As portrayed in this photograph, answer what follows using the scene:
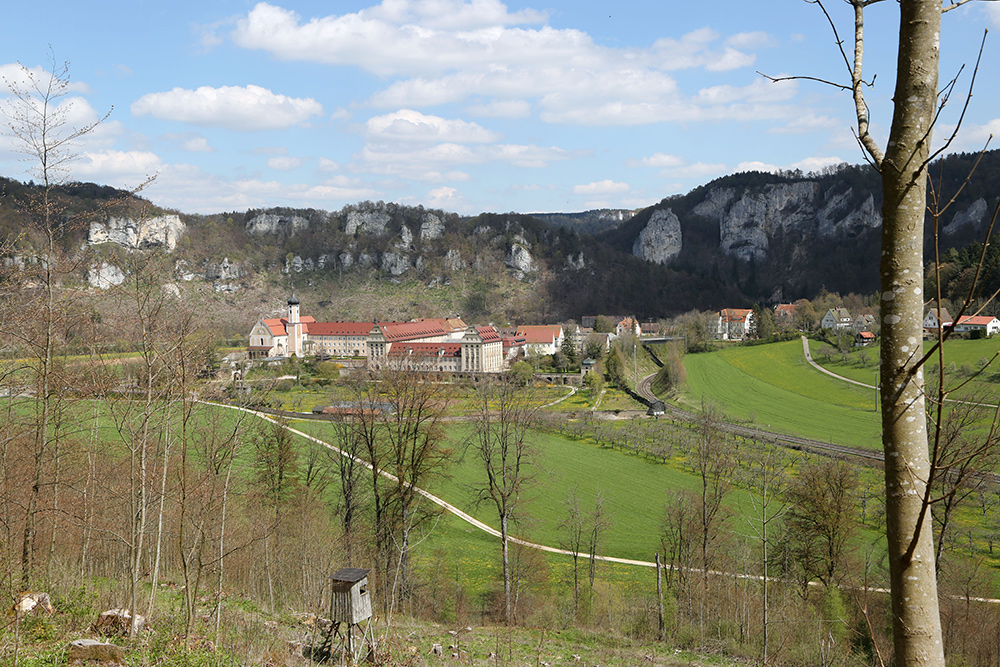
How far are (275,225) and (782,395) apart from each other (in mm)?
158860

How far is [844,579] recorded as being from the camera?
1925 cm

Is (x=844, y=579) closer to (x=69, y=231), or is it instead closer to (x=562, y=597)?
(x=562, y=597)

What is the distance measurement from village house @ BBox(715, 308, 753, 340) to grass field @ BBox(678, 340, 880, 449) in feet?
87.1

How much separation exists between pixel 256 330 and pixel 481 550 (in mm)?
83465

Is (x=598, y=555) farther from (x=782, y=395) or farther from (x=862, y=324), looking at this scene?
(x=862, y=324)

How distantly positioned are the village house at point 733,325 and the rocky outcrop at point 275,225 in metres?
122

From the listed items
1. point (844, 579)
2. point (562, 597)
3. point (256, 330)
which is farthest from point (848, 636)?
point (256, 330)

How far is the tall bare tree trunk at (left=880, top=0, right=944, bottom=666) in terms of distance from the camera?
2.16 metres

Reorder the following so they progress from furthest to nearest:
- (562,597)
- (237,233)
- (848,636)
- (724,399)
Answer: (237,233) → (724,399) → (562,597) → (848,636)

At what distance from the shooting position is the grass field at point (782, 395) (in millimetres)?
43469

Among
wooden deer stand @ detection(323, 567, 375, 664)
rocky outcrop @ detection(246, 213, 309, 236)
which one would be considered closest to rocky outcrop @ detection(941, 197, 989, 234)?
wooden deer stand @ detection(323, 567, 375, 664)

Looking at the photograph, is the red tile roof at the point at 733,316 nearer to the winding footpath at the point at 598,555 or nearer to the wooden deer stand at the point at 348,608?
the winding footpath at the point at 598,555

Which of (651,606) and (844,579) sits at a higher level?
(844,579)

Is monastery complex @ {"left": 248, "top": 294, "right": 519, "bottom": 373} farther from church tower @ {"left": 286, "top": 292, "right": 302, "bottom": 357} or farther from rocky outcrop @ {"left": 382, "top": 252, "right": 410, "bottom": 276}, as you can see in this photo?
rocky outcrop @ {"left": 382, "top": 252, "right": 410, "bottom": 276}
